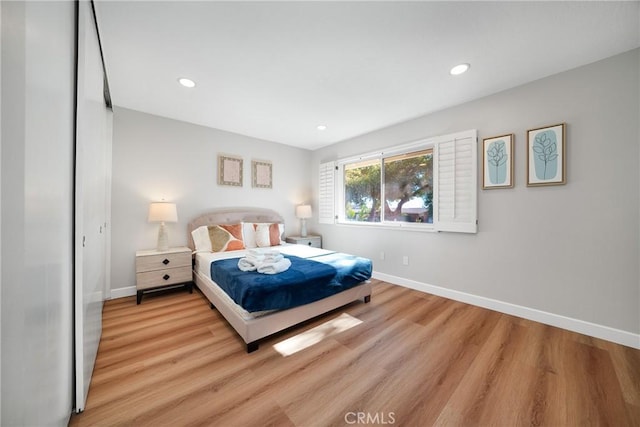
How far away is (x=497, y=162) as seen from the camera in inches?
99.7

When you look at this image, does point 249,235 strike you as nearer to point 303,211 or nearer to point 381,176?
point 303,211

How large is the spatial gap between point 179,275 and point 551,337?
406 cm

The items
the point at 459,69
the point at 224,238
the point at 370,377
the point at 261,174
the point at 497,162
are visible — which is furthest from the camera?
the point at 261,174

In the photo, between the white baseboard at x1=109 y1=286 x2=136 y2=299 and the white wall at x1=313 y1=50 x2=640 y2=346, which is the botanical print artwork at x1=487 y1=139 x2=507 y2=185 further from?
the white baseboard at x1=109 y1=286 x2=136 y2=299

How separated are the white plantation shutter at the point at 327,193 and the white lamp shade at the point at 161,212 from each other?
264 cm

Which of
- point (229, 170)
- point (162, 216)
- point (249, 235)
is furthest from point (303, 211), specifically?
point (162, 216)

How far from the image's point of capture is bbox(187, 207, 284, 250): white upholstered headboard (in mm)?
3412

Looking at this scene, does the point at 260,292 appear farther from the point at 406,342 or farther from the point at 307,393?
the point at 406,342

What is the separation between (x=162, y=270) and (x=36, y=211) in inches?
93.3

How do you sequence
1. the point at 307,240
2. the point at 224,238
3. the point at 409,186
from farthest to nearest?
the point at 307,240
the point at 409,186
the point at 224,238

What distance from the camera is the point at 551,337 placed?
80.4 inches

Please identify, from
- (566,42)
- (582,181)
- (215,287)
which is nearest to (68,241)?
(215,287)

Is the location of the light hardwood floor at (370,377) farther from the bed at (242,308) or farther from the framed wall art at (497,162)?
the framed wall art at (497,162)

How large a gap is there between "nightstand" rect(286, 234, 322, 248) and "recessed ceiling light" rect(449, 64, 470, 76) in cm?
332
